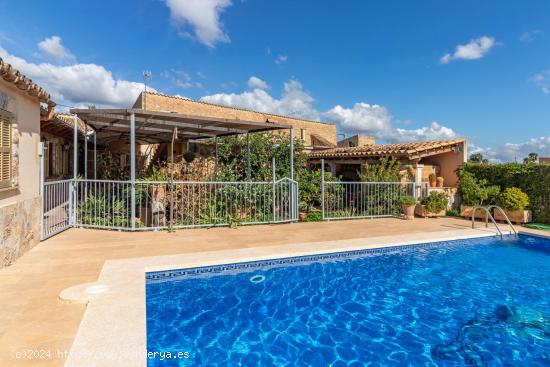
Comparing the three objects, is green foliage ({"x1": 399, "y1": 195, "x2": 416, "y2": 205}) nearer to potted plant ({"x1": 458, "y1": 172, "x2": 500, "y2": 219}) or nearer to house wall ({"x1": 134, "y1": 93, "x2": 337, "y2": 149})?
potted plant ({"x1": 458, "y1": 172, "x2": 500, "y2": 219})

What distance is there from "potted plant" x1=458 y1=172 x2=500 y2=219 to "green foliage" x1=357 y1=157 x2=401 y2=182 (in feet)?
8.89

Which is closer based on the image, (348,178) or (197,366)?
(197,366)

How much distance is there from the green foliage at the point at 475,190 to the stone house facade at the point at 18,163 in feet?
46.9

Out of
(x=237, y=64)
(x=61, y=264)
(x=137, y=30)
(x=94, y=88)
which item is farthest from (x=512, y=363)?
(x=94, y=88)

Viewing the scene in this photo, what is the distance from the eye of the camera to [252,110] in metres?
29.3

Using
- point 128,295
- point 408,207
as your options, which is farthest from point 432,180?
point 128,295

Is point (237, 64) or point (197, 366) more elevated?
point (237, 64)

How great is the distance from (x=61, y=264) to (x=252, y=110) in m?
24.8

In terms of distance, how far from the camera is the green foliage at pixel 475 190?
12902 mm

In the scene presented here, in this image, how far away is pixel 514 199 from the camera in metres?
11.8

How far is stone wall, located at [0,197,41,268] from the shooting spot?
554 centimetres

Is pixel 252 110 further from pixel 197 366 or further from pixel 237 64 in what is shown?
pixel 197 366

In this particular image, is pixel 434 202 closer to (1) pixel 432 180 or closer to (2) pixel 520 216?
(1) pixel 432 180

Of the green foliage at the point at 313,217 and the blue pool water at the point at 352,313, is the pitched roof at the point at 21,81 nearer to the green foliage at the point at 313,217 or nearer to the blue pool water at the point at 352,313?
the blue pool water at the point at 352,313
